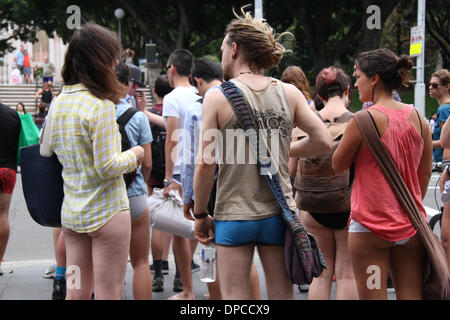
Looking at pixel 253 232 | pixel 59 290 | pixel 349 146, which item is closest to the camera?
pixel 253 232

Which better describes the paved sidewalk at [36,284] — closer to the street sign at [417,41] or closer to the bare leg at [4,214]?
the bare leg at [4,214]

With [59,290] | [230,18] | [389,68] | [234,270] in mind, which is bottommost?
[59,290]

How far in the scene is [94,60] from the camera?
3361 millimetres

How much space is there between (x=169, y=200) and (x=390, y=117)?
6.03ft

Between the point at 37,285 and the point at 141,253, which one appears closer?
the point at 141,253

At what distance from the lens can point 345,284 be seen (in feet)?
14.1

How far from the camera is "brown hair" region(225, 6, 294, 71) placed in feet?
10.1

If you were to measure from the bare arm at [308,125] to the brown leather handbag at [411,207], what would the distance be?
10.1 inches

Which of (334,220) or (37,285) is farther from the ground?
(334,220)

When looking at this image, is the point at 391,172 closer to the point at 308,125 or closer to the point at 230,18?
the point at 308,125

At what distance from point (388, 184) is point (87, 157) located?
1.59m

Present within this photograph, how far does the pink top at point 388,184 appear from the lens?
10.9ft

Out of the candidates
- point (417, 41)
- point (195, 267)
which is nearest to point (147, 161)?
point (195, 267)
